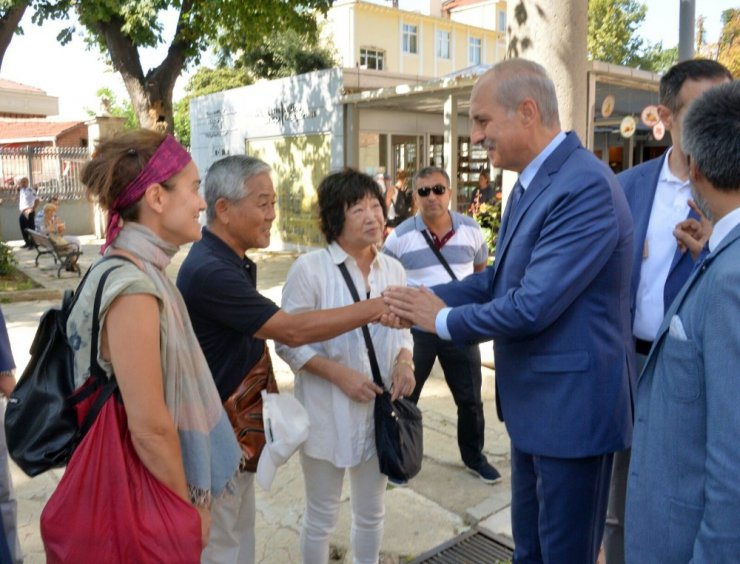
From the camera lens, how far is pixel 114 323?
66.9 inches

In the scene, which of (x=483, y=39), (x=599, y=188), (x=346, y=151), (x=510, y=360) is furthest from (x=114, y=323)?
(x=483, y=39)

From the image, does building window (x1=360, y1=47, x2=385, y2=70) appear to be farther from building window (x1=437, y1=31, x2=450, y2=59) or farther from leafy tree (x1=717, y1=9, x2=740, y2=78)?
leafy tree (x1=717, y1=9, x2=740, y2=78)

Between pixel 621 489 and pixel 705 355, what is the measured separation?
1.84 m

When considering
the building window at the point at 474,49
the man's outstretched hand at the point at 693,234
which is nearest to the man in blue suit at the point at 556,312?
the man's outstretched hand at the point at 693,234

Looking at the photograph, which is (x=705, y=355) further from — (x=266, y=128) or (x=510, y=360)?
(x=266, y=128)

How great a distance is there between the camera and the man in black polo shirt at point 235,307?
7.74 ft

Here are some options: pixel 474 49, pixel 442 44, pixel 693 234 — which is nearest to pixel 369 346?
pixel 693 234

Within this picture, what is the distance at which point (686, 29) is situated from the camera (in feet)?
14.8

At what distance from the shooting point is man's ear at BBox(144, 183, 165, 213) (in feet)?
6.11

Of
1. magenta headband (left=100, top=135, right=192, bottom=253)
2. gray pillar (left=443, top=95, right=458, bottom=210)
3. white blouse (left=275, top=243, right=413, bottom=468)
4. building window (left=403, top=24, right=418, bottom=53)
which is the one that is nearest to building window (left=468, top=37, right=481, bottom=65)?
building window (left=403, top=24, right=418, bottom=53)

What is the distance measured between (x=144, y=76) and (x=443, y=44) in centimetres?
3666

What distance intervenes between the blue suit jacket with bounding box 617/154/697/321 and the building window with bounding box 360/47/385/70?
39.2 m

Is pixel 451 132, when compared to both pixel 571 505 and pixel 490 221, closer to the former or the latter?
pixel 490 221

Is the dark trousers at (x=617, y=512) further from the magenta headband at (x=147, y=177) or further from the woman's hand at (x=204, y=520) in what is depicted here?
the magenta headband at (x=147, y=177)
